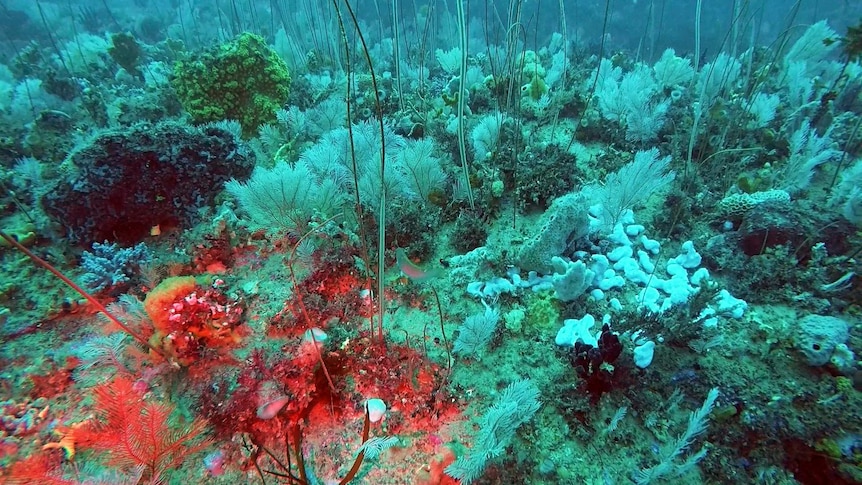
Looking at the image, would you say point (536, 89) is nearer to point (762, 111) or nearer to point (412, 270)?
point (762, 111)

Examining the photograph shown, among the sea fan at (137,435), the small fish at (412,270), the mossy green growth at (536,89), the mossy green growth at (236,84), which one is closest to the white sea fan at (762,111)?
the mossy green growth at (536,89)

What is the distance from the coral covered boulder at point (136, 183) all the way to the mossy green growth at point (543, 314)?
12.8ft

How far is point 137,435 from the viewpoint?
95.4 inches

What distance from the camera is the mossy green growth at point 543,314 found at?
134 inches

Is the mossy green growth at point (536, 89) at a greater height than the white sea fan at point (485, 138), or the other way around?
the mossy green growth at point (536, 89)

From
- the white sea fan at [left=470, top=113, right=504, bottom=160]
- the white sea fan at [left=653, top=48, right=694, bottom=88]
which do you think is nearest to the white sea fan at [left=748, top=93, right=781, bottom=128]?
the white sea fan at [left=653, top=48, right=694, bottom=88]

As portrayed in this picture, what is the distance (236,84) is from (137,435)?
18.4 feet

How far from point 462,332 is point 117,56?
12902 millimetres

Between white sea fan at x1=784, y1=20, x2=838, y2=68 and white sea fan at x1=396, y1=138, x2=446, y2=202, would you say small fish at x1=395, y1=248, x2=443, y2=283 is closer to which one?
white sea fan at x1=396, y1=138, x2=446, y2=202

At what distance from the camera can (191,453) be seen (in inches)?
102

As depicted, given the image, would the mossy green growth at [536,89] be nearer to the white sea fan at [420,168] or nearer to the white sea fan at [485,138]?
the white sea fan at [485,138]

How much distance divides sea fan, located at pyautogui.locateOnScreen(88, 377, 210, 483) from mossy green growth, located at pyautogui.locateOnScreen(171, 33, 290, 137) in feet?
16.8

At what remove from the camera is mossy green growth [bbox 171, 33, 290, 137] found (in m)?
6.14

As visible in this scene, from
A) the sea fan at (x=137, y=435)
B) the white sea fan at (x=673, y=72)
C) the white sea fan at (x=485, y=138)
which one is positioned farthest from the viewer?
the white sea fan at (x=673, y=72)
